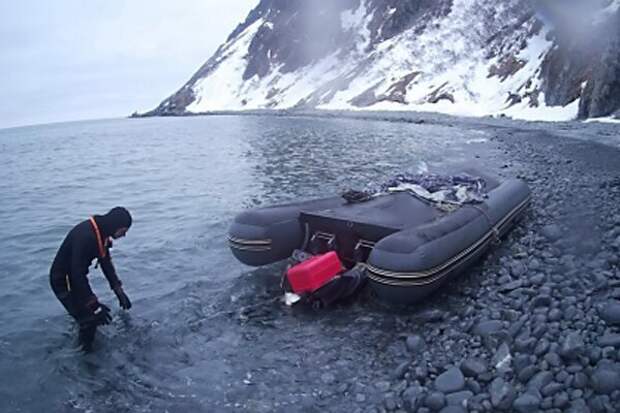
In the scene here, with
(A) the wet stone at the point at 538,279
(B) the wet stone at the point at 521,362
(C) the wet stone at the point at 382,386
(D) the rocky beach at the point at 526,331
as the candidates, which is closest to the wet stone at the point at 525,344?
(D) the rocky beach at the point at 526,331

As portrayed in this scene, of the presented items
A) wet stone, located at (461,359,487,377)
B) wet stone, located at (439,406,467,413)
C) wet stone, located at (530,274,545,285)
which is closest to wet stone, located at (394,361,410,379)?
wet stone, located at (461,359,487,377)

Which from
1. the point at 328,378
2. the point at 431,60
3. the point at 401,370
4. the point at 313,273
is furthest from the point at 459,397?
the point at 431,60

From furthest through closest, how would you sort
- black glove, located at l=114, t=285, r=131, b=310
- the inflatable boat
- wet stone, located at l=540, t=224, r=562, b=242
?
wet stone, located at l=540, t=224, r=562, b=242
black glove, located at l=114, t=285, r=131, b=310
the inflatable boat

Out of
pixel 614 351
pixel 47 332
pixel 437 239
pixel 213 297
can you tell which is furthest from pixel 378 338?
pixel 47 332

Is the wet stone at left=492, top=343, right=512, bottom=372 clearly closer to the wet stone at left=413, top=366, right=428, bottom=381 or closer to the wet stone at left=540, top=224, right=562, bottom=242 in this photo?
the wet stone at left=413, top=366, right=428, bottom=381

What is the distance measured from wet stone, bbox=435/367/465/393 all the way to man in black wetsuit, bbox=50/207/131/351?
425 centimetres

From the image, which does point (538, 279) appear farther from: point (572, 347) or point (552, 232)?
point (552, 232)

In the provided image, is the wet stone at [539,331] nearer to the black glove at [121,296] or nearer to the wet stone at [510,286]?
the wet stone at [510,286]

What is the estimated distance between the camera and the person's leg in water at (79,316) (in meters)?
6.28

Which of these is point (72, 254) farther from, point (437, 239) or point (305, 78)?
point (305, 78)

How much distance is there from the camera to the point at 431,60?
50.3 metres

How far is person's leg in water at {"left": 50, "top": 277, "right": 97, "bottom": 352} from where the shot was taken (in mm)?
6281

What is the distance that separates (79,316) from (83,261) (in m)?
0.77

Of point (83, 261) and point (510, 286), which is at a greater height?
point (83, 261)
